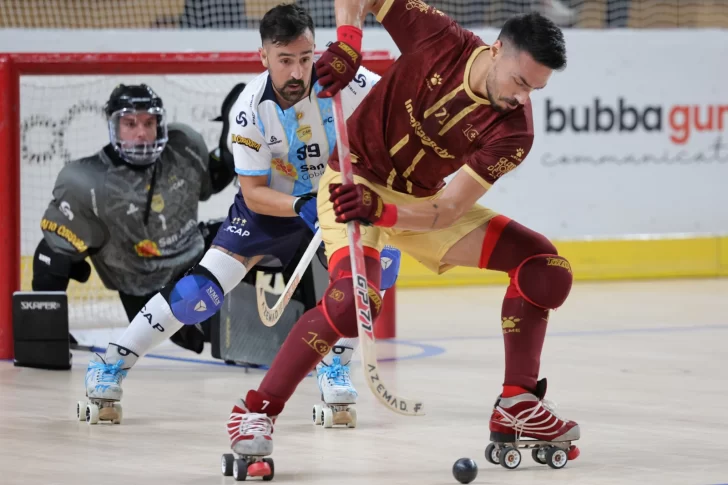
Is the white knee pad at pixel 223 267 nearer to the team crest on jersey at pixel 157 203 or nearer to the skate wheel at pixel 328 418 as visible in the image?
the skate wheel at pixel 328 418

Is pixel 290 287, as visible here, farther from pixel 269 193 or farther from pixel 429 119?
pixel 429 119

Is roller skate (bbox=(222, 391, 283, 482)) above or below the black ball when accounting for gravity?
above

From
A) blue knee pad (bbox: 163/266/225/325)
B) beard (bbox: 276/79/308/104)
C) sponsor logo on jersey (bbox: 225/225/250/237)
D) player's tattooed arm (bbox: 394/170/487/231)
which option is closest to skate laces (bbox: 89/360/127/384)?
blue knee pad (bbox: 163/266/225/325)

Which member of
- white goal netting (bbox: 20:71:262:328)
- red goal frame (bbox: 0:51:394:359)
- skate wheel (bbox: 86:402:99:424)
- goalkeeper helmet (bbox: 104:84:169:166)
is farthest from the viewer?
white goal netting (bbox: 20:71:262:328)

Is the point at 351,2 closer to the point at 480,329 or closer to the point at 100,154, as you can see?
the point at 100,154

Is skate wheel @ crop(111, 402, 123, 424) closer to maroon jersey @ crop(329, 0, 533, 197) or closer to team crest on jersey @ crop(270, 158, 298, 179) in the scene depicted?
team crest on jersey @ crop(270, 158, 298, 179)

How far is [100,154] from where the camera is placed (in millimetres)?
6336

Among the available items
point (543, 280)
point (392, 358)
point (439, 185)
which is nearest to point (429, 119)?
point (439, 185)

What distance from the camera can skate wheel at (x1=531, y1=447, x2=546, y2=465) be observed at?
12.3 feet

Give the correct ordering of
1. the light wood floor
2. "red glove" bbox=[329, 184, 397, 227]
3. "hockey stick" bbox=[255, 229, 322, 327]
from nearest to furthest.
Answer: "red glove" bbox=[329, 184, 397, 227] < the light wood floor < "hockey stick" bbox=[255, 229, 322, 327]

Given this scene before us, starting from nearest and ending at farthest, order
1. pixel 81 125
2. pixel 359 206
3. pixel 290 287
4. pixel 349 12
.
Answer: pixel 359 206 < pixel 349 12 < pixel 290 287 < pixel 81 125

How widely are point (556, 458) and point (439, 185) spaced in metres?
0.86

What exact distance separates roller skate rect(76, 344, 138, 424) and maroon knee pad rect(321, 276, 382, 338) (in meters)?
1.34

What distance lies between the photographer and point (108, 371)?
15.3ft
